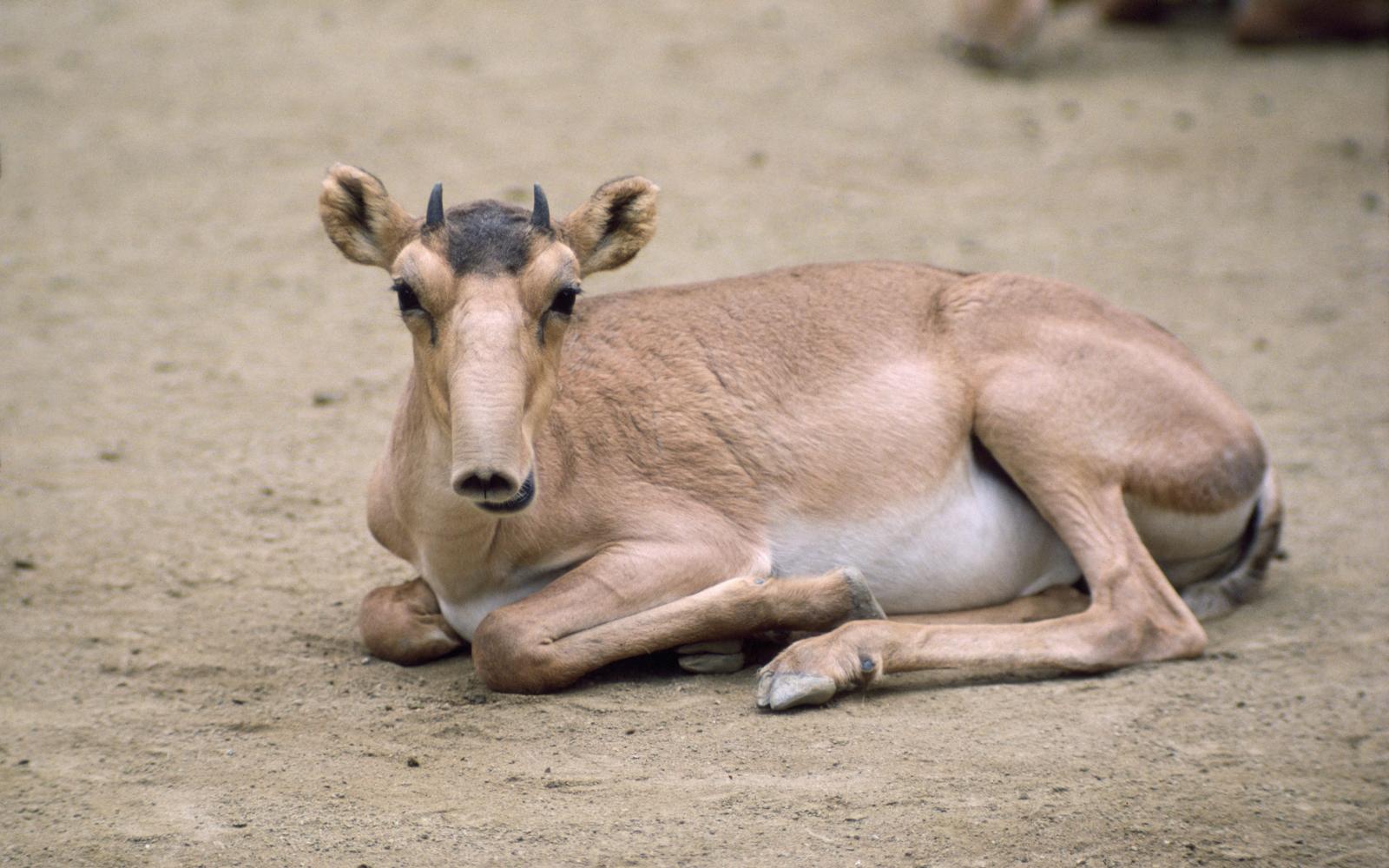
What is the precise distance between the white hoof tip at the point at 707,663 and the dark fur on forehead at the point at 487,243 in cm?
174

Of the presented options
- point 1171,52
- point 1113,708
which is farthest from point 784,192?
point 1113,708

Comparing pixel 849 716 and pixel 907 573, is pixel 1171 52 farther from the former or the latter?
pixel 849 716

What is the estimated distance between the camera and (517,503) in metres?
5.03

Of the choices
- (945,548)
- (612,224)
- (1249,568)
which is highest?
(612,224)

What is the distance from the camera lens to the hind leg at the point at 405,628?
20.2ft

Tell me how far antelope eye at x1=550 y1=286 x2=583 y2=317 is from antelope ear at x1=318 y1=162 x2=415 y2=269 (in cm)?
71

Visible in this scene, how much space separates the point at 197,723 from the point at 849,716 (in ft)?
8.05

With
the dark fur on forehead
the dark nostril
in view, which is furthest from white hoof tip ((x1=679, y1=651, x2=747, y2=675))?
the dark fur on forehead

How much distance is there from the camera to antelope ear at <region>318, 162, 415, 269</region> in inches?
227

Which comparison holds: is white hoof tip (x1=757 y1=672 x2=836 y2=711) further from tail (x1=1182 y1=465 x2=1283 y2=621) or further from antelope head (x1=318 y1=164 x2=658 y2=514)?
tail (x1=1182 y1=465 x2=1283 y2=621)

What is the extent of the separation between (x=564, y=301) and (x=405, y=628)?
5.21 ft

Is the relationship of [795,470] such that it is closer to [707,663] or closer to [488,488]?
[707,663]

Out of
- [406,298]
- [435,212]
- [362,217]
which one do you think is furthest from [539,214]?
[362,217]

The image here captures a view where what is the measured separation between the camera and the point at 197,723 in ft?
18.3
